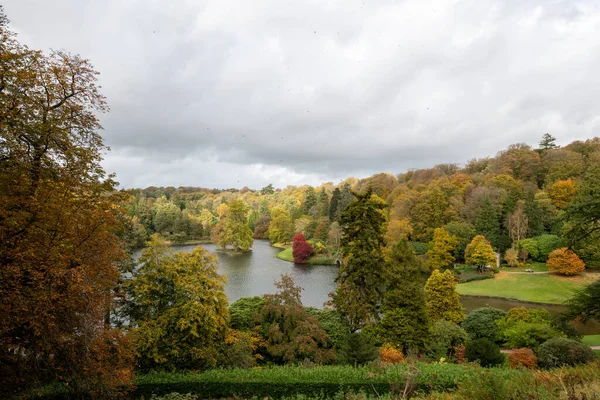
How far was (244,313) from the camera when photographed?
15438 millimetres

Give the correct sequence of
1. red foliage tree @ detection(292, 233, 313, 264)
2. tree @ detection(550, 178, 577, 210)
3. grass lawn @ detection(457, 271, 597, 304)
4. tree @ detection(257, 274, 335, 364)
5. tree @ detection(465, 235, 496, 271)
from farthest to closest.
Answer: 1. red foliage tree @ detection(292, 233, 313, 264)
2. tree @ detection(550, 178, 577, 210)
3. tree @ detection(465, 235, 496, 271)
4. grass lawn @ detection(457, 271, 597, 304)
5. tree @ detection(257, 274, 335, 364)

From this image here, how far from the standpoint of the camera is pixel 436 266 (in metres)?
34.2

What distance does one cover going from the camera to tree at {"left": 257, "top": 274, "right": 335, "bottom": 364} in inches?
519

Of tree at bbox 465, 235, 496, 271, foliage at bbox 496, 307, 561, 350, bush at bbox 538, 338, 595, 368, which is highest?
tree at bbox 465, 235, 496, 271

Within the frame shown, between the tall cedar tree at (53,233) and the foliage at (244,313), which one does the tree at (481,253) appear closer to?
the foliage at (244,313)

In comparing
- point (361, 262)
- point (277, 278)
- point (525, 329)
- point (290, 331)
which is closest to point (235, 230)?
point (277, 278)

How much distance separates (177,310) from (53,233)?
5313 mm

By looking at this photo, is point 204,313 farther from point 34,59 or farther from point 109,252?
point 34,59

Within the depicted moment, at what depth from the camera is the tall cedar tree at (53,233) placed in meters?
6.84

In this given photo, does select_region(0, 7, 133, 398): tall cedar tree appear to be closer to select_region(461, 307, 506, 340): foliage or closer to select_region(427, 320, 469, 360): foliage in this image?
select_region(427, 320, 469, 360): foliage

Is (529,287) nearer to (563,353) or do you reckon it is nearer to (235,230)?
(563,353)

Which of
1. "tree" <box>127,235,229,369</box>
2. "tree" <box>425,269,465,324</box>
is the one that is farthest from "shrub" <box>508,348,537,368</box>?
"tree" <box>127,235,229,369</box>

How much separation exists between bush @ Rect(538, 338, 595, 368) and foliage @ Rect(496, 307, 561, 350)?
2.90 metres

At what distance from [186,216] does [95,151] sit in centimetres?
5198
